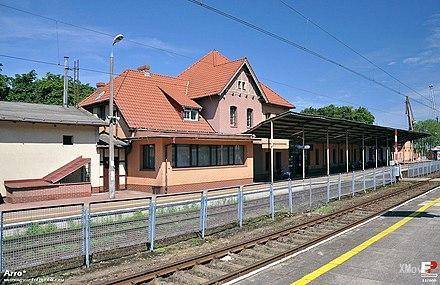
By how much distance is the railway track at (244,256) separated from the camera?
7344 millimetres

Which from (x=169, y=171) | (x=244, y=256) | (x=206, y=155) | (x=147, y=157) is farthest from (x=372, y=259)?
(x=206, y=155)

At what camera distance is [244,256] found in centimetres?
908

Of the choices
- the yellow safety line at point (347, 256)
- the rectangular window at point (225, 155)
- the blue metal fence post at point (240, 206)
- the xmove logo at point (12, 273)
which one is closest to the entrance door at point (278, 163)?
the rectangular window at point (225, 155)

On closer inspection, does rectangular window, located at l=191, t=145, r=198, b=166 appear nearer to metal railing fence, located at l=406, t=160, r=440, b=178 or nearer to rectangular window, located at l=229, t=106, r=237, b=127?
rectangular window, located at l=229, t=106, r=237, b=127

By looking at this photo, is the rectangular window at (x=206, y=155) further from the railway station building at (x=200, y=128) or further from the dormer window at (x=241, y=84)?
the dormer window at (x=241, y=84)

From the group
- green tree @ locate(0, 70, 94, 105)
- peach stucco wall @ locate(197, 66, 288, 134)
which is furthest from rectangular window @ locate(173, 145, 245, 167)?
green tree @ locate(0, 70, 94, 105)

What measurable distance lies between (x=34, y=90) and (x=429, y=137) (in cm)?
9313

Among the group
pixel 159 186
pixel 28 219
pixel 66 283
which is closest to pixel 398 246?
pixel 66 283

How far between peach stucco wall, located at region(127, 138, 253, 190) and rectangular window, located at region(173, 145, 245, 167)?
35cm

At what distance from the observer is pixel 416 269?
786 cm

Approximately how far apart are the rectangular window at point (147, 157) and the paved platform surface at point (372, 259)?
1419 cm

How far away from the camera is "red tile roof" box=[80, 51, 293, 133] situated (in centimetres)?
2550

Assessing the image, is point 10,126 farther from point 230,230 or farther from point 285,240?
point 285,240

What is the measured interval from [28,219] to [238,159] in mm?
20695
